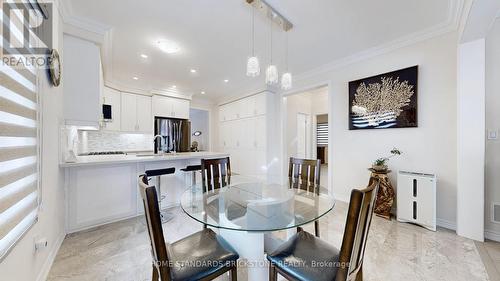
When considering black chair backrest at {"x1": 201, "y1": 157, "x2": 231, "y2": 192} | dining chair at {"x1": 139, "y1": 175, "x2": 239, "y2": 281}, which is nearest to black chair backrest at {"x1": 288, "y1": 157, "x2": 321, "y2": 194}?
black chair backrest at {"x1": 201, "y1": 157, "x2": 231, "y2": 192}

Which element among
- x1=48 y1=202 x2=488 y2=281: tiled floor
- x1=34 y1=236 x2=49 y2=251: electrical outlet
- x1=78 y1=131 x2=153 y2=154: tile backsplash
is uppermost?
x1=78 y1=131 x2=153 y2=154: tile backsplash

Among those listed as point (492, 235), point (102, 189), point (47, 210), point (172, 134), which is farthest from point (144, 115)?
point (492, 235)

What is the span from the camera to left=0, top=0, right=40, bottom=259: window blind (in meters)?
0.97

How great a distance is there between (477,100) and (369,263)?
2.14m

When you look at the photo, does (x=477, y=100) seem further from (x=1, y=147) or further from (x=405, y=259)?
(x=1, y=147)

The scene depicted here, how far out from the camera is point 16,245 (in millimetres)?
1127

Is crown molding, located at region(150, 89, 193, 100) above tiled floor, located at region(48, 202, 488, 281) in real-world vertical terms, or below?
above

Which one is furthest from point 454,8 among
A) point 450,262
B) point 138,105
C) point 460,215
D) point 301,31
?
point 138,105

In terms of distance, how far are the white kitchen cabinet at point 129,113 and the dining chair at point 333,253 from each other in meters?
4.82

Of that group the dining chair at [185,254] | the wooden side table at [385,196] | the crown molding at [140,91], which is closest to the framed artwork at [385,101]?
the wooden side table at [385,196]

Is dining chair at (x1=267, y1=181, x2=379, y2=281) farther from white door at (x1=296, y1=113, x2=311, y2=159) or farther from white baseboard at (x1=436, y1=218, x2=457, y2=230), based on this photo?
white door at (x1=296, y1=113, x2=311, y2=159)

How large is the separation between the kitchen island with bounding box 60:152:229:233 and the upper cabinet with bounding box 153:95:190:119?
2.51 meters

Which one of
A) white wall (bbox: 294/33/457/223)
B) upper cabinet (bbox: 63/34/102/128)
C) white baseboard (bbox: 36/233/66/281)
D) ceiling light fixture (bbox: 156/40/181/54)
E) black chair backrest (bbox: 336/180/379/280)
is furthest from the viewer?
ceiling light fixture (bbox: 156/40/181/54)

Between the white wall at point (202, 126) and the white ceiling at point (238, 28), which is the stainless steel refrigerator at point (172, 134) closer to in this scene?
the white wall at point (202, 126)
